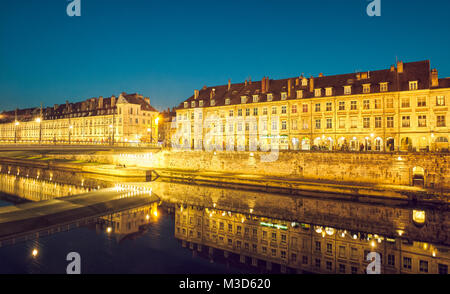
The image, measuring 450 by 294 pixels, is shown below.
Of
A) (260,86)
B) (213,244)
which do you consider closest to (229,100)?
(260,86)

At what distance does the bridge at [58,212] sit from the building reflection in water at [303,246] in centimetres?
662

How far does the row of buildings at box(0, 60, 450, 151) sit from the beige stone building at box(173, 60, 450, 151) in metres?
0.11

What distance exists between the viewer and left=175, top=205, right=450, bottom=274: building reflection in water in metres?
14.3

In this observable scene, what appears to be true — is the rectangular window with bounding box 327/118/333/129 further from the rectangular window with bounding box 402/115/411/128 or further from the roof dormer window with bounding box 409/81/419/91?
the roof dormer window with bounding box 409/81/419/91

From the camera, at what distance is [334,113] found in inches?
1630

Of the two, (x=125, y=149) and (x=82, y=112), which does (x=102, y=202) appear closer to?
(x=125, y=149)

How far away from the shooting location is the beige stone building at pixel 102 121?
76.7 m

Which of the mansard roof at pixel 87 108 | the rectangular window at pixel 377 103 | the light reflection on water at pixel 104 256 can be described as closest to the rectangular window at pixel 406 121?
the rectangular window at pixel 377 103

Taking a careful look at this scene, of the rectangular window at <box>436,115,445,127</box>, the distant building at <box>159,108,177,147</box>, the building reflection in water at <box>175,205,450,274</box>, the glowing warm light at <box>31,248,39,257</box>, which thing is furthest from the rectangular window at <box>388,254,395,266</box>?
the distant building at <box>159,108,177,147</box>

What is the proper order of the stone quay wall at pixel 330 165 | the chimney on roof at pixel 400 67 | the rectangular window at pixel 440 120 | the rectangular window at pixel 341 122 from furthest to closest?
the rectangular window at pixel 341 122, the chimney on roof at pixel 400 67, the rectangular window at pixel 440 120, the stone quay wall at pixel 330 165

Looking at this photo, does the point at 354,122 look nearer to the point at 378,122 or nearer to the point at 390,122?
the point at 378,122

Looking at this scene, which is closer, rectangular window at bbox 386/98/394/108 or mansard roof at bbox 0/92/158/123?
rectangular window at bbox 386/98/394/108

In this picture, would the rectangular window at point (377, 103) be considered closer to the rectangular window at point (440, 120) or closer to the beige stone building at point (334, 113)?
the beige stone building at point (334, 113)
